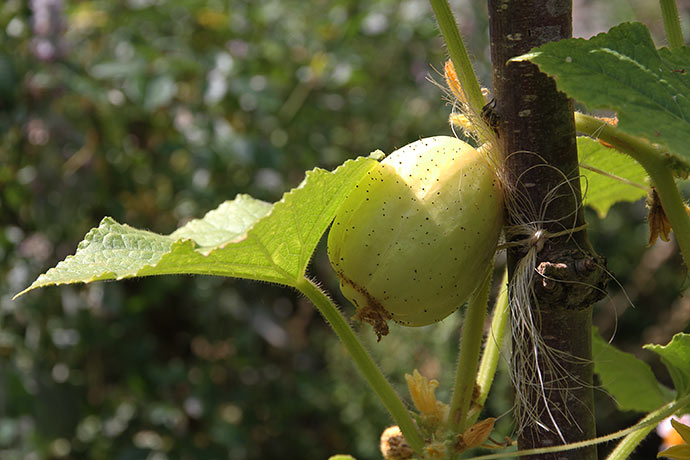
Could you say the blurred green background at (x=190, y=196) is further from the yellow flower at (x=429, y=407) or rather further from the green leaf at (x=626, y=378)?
the yellow flower at (x=429, y=407)

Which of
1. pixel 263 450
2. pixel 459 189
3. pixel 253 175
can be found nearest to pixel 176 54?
pixel 253 175

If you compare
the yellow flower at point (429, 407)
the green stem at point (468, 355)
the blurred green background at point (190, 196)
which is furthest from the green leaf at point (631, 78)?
the blurred green background at point (190, 196)

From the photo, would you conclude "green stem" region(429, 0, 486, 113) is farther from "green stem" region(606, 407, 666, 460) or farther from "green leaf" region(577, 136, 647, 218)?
"green stem" region(606, 407, 666, 460)

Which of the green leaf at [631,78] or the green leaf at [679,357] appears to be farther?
the green leaf at [679,357]

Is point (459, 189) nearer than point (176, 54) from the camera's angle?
Yes

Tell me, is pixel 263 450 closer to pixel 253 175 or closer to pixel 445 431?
pixel 253 175

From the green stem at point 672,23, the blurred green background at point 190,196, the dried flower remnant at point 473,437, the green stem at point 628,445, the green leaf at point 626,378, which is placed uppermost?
the green stem at point 672,23

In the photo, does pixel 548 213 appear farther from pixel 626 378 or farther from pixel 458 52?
pixel 626 378

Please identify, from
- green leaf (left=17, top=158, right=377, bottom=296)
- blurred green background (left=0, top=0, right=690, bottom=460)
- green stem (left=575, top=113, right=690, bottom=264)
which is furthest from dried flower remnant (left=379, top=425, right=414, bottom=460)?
blurred green background (left=0, top=0, right=690, bottom=460)
